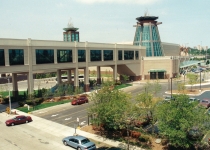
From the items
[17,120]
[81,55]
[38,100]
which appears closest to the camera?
[17,120]

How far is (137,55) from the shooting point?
79.6m

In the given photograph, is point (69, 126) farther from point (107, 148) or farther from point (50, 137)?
point (107, 148)

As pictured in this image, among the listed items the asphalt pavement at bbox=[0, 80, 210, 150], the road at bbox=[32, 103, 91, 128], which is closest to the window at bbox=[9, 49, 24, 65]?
the road at bbox=[32, 103, 91, 128]

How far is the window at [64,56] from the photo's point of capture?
50.4 meters

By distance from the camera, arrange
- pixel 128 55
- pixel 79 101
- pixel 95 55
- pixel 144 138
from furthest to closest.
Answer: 1. pixel 128 55
2. pixel 95 55
3. pixel 79 101
4. pixel 144 138

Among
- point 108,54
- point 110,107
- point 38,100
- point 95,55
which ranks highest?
point 108,54

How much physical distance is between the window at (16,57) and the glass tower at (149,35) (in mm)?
59964

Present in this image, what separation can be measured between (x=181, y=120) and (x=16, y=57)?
33710 millimetres

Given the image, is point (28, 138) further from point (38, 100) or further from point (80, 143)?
point (38, 100)

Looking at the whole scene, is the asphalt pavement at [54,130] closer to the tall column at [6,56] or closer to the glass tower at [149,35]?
the tall column at [6,56]

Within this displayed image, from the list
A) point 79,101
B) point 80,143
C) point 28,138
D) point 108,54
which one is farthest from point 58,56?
point 80,143

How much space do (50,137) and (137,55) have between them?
5842 centimetres

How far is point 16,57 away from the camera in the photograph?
4169 centimetres

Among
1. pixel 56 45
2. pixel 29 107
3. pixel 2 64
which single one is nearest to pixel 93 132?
pixel 29 107
